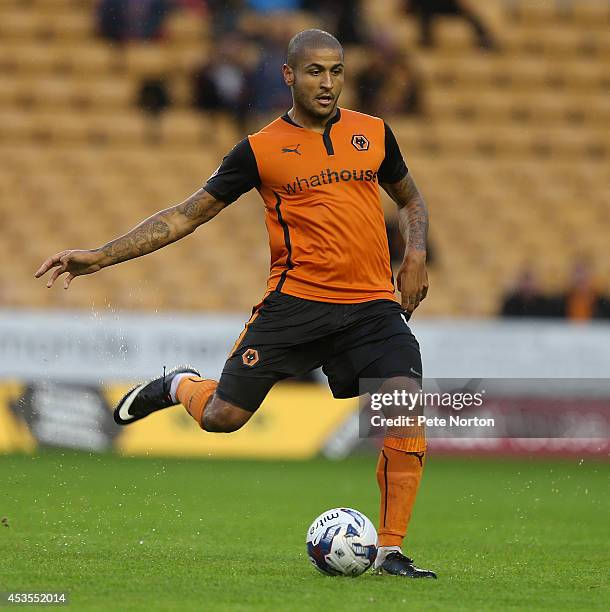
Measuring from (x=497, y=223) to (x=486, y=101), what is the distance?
2486 mm

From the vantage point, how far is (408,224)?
7.36 meters

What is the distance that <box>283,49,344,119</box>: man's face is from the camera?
22.5 feet

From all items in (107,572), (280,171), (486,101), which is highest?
(486,101)

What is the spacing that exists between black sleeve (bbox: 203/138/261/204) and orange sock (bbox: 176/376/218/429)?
966 millimetres

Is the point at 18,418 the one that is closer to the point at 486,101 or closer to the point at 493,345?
the point at 493,345

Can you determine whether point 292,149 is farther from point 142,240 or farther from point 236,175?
point 142,240

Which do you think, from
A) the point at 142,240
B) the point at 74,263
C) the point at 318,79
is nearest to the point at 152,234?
the point at 142,240

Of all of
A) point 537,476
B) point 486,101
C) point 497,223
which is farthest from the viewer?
point 486,101

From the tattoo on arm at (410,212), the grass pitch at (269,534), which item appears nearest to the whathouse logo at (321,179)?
the tattoo on arm at (410,212)

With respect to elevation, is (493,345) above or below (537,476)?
above

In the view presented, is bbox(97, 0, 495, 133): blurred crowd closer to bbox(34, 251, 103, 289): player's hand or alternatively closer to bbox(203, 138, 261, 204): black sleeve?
bbox(203, 138, 261, 204): black sleeve

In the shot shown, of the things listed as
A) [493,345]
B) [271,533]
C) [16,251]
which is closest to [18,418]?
[16,251]

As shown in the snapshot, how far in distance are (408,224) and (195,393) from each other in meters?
1.36

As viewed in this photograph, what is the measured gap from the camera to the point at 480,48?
2148cm
